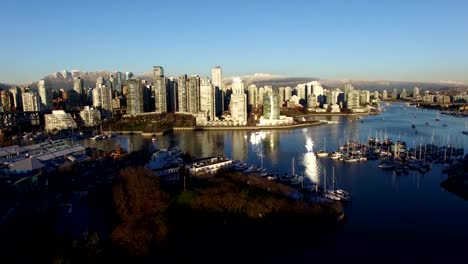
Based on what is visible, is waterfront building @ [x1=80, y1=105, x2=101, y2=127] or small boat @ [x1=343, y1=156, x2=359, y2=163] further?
waterfront building @ [x1=80, y1=105, x2=101, y2=127]

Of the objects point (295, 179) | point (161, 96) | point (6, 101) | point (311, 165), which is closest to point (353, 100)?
point (161, 96)

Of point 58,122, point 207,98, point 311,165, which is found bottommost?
point 311,165

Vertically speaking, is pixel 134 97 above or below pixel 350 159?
above

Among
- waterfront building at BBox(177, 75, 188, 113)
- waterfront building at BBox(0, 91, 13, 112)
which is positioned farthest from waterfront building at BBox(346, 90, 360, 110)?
waterfront building at BBox(0, 91, 13, 112)

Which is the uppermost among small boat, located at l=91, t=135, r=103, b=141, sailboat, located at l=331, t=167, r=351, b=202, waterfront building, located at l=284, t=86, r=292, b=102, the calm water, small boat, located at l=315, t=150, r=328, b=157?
waterfront building, located at l=284, t=86, r=292, b=102

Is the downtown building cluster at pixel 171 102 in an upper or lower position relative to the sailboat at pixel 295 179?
upper

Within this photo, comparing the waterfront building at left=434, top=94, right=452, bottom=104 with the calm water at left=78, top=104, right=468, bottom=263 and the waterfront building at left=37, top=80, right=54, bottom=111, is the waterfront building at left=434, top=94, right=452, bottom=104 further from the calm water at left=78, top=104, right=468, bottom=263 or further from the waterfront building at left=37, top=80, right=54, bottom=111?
the waterfront building at left=37, top=80, right=54, bottom=111

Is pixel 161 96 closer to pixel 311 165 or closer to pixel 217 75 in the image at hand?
pixel 217 75

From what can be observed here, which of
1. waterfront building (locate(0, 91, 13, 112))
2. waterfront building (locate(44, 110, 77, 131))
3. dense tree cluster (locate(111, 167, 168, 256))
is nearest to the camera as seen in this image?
dense tree cluster (locate(111, 167, 168, 256))

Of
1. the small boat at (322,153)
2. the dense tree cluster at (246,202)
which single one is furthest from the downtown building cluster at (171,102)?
the dense tree cluster at (246,202)

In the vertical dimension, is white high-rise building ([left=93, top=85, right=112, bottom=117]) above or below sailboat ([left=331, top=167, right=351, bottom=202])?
above

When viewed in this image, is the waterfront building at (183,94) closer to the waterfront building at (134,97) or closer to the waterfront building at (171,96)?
the waterfront building at (171,96)
